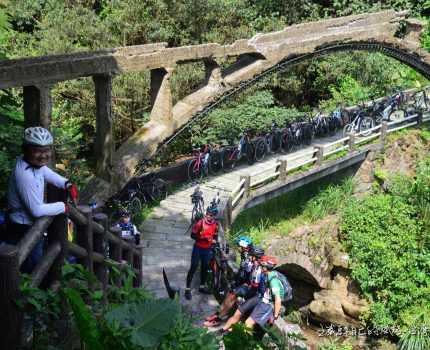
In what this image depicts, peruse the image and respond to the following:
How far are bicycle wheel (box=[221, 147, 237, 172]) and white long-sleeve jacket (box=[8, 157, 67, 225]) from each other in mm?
11366

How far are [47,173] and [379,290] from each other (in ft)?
43.5

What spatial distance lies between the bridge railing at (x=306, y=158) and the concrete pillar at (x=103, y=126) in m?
2.95

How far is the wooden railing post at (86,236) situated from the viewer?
383 cm

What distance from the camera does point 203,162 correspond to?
563 inches

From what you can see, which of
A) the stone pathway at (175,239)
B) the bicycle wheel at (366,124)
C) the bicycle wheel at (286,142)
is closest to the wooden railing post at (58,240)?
the stone pathway at (175,239)

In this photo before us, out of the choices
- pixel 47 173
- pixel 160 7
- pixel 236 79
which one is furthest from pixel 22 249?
pixel 160 7

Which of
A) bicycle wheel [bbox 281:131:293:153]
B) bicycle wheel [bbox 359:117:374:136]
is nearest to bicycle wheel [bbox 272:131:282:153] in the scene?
bicycle wheel [bbox 281:131:293:153]

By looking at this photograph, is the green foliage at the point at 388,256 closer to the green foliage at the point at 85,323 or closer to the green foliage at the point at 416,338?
the green foliage at the point at 416,338

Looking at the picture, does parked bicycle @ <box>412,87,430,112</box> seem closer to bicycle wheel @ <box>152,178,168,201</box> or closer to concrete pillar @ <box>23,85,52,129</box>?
bicycle wheel @ <box>152,178,168,201</box>

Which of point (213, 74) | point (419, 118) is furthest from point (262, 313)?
point (419, 118)

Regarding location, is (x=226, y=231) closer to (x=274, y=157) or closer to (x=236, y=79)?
(x=236, y=79)

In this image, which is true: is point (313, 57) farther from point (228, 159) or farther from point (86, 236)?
point (86, 236)

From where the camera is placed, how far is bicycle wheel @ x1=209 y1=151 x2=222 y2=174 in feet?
48.5

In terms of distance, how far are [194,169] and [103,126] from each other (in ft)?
15.9
